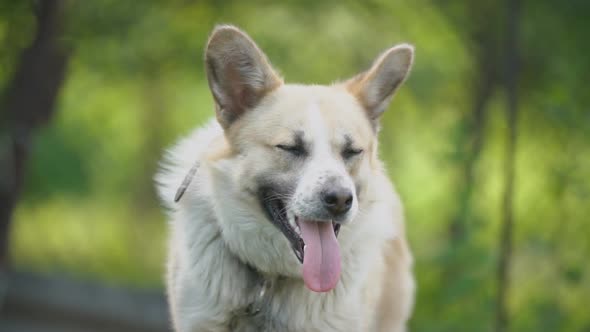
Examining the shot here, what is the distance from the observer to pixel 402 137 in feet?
29.2

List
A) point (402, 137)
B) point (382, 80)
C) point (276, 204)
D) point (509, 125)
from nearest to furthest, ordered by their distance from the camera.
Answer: point (276, 204)
point (382, 80)
point (509, 125)
point (402, 137)

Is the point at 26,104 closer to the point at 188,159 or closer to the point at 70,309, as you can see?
the point at 188,159

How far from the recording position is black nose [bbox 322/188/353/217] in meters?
3.52

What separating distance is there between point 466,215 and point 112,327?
3243 millimetres

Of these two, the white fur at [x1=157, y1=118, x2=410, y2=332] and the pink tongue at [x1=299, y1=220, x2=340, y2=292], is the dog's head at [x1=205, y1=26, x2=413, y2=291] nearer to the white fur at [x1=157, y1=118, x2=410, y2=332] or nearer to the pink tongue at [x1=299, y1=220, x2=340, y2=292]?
the pink tongue at [x1=299, y1=220, x2=340, y2=292]

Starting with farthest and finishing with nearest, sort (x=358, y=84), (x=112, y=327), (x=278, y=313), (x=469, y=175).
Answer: (x=112, y=327) → (x=469, y=175) → (x=358, y=84) → (x=278, y=313)

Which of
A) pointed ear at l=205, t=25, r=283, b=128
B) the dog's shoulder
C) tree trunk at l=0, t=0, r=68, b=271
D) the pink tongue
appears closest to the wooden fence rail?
tree trunk at l=0, t=0, r=68, b=271

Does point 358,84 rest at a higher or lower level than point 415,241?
higher

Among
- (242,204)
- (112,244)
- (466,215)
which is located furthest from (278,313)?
(112,244)

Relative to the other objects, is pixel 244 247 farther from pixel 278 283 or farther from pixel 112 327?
pixel 112 327

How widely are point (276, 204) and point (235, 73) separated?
0.64 metres

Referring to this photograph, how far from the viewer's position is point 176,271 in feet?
13.1

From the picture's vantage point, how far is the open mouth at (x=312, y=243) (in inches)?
141

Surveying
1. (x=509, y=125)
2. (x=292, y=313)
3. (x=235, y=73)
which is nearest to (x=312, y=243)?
(x=292, y=313)
